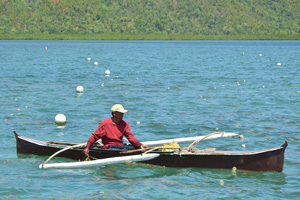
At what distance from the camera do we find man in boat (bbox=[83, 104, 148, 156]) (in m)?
16.8

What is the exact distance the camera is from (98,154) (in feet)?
56.0

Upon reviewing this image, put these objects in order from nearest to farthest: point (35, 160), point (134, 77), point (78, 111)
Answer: point (35, 160)
point (78, 111)
point (134, 77)

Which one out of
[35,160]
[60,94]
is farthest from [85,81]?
[35,160]

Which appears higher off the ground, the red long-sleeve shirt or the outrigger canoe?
the red long-sleeve shirt

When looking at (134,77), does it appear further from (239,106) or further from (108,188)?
(108,188)

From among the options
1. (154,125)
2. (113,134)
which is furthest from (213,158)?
(154,125)

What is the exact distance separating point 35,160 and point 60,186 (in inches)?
122

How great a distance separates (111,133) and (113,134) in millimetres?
74

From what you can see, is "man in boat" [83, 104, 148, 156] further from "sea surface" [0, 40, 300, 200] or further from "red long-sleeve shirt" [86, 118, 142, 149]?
"sea surface" [0, 40, 300, 200]

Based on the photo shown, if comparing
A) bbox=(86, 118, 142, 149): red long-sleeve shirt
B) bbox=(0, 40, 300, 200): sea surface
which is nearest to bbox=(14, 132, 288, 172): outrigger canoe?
bbox=(0, 40, 300, 200): sea surface

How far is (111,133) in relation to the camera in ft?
55.7

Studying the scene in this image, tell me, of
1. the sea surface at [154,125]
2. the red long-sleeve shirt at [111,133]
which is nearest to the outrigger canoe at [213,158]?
the sea surface at [154,125]

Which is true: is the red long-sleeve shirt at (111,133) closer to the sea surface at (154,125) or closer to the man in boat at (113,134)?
the man in boat at (113,134)

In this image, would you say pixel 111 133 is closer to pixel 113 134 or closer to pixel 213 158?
pixel 113 134
